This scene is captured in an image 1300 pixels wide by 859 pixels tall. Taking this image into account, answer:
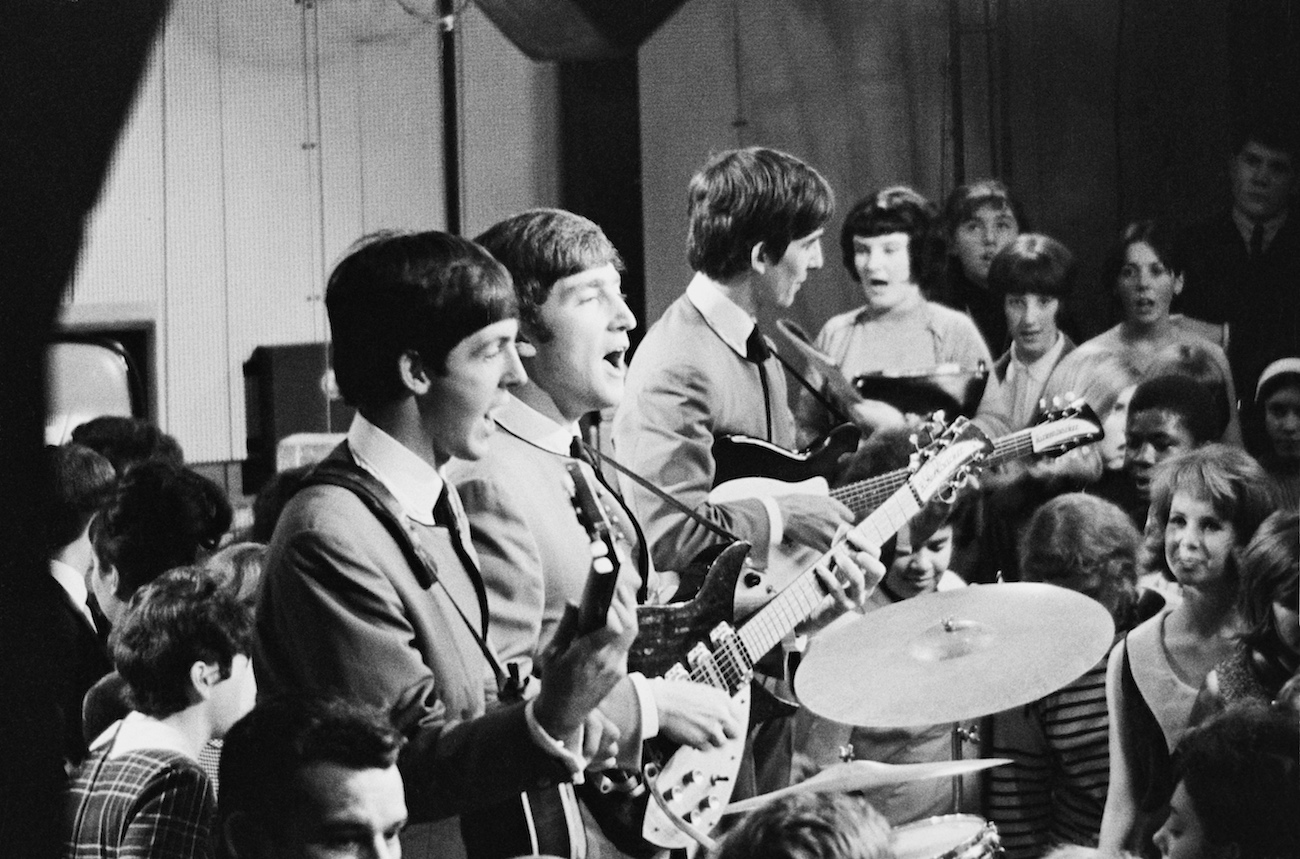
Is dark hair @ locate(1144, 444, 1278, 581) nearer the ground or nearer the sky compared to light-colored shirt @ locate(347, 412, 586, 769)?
nearer the ground

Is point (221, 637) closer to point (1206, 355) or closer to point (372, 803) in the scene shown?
point (372, 803)

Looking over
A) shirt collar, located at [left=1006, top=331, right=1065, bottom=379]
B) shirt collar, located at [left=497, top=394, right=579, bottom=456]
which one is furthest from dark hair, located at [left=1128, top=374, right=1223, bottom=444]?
shirt collar, located at [left=497, top=394, right=579, bottom=456]

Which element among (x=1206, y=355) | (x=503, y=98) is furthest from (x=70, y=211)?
(x=1206, y=355)

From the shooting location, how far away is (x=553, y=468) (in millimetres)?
2898

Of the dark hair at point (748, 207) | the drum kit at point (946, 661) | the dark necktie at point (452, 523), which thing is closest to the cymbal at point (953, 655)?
the drum kit at point (946, 661)

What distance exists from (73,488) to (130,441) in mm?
136

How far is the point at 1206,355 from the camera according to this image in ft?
11.5

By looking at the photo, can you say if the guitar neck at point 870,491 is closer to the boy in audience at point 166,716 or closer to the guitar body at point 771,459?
the guitar body at point 771,459

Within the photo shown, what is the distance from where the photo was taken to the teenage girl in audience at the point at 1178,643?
337 cm

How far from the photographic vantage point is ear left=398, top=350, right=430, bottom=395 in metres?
2.57

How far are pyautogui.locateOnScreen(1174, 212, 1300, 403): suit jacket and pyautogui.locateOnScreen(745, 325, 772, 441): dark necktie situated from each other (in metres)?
0.79

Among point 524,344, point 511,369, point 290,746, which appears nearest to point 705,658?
point 524,344

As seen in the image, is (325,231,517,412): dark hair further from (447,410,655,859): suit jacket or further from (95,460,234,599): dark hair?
(95,460,234,599): dark hair

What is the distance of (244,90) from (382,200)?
308 mm
